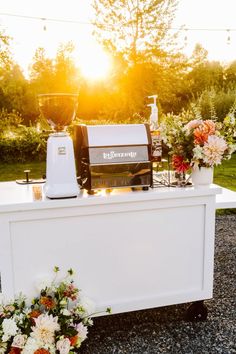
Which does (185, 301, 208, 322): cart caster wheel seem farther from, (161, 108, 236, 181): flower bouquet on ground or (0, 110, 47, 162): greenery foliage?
(0, 110, 47, 162): greenery foliage

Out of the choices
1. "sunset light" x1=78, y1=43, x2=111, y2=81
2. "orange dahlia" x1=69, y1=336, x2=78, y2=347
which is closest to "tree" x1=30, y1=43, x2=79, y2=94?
"sunset light" x1=78, y1=43, x2=111, y2=81

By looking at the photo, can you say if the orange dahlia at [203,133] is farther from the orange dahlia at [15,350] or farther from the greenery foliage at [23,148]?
the greenery foliage at [23,148]

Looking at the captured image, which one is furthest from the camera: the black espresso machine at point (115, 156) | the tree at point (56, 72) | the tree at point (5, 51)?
the tree at point (56, 72)

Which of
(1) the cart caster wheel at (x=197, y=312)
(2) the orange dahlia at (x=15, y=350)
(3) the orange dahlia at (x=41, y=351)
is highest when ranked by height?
(3) the orange dahlia at (x=41, y=351)

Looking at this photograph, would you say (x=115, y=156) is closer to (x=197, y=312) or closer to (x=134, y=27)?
(x=197, y=312)

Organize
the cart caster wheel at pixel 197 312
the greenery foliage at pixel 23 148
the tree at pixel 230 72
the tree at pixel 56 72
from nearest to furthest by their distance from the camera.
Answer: the cart caster wheel at pixel 197 312, the greenery foliage at pixel 23 148, the tree at pixel 56 72, the tree at pixel 230 72

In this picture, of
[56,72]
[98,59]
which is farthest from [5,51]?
[56,72]

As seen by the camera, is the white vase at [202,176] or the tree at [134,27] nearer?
the white vase at [202,176]

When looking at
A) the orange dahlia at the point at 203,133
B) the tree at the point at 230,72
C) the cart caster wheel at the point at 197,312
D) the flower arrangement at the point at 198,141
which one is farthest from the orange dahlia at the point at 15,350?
the tree at the point at 230,72

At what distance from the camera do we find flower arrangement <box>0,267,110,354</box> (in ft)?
Result: 7.10

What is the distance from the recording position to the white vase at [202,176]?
2581mm

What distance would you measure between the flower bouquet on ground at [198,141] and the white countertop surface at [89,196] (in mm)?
161

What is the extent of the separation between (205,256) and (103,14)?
18.2m

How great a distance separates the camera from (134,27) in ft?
62.1
